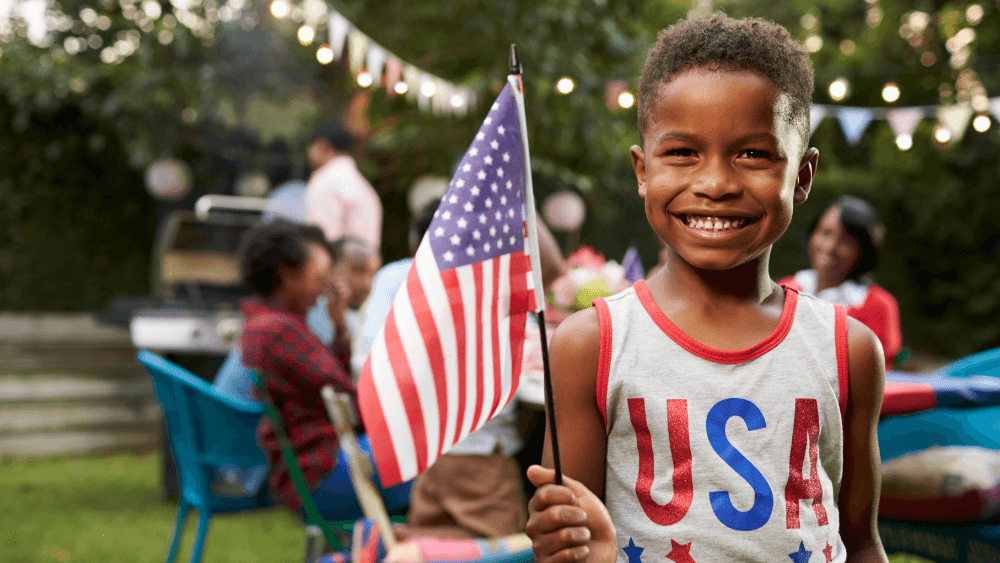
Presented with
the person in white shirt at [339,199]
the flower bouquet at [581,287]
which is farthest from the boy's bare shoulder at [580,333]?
the person in white shirt at [339,199]

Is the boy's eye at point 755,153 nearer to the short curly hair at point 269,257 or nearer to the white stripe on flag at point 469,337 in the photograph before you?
the white stripe on flag at point 469,337

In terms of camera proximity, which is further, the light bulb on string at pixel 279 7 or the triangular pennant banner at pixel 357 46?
the triangular pennant banner at pixel 357 46

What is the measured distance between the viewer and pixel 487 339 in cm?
108

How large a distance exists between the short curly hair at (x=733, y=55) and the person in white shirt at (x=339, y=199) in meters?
3.83

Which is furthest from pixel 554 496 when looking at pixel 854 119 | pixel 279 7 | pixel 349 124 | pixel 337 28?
pixel 349 124

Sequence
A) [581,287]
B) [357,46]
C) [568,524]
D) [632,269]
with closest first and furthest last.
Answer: [568,524] → [581,287] → [632,269] → [357,46]

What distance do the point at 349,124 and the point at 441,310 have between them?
25.0 ft

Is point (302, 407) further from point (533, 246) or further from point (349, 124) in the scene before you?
point (349, 124)

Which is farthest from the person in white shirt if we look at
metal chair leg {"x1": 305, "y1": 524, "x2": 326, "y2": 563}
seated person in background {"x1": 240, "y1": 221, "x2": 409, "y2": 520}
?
metal chair leg {"x1": 305, "y1": 524, "x2": 326, "y2": 563}

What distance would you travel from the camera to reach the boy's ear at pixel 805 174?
3.57ft

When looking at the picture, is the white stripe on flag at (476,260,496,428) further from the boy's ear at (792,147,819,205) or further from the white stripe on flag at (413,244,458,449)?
the boy's ear at (792,147,819,205)

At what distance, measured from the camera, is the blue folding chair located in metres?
2.75

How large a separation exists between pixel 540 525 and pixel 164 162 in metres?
7.39

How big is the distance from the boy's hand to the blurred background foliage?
5.30m
